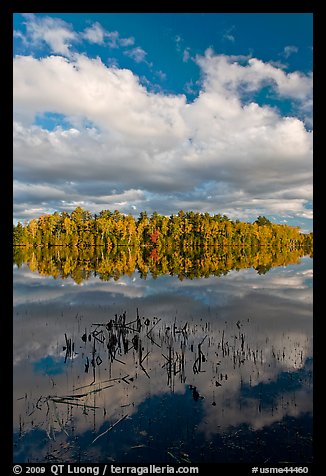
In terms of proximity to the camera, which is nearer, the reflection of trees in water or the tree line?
the reflection of trees in water

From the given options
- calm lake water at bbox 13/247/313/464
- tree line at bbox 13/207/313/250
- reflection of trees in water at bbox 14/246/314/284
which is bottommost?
calm lake water at bbox 13/247/313/464

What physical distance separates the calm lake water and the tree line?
98.3 meters

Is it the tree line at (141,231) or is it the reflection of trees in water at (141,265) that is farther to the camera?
the tree line at (141,231)

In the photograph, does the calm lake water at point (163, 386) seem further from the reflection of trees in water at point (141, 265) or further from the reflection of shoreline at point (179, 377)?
the reflection of trees in water at point (141, 265)

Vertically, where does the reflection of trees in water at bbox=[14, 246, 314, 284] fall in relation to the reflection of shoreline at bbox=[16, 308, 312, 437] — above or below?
above

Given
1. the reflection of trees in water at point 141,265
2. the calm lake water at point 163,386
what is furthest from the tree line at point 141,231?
the calm lake water at point 163,386

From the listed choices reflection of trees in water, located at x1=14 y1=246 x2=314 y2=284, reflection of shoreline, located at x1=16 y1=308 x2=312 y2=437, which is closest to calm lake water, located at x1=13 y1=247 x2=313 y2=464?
reflection of shoreline, located at x1=16 y1=308 x2=312 y2=437

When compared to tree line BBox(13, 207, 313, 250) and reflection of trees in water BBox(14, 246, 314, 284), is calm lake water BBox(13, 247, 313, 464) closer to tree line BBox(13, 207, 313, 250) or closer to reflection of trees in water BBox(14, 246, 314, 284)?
reflection of trees in water BBox(14, 246, 314, 284)

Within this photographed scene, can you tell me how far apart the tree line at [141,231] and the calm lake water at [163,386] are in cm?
9826

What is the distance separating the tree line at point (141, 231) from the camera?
378ft

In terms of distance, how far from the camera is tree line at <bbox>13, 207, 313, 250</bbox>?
378 ft

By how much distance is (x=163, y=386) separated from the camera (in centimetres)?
934
